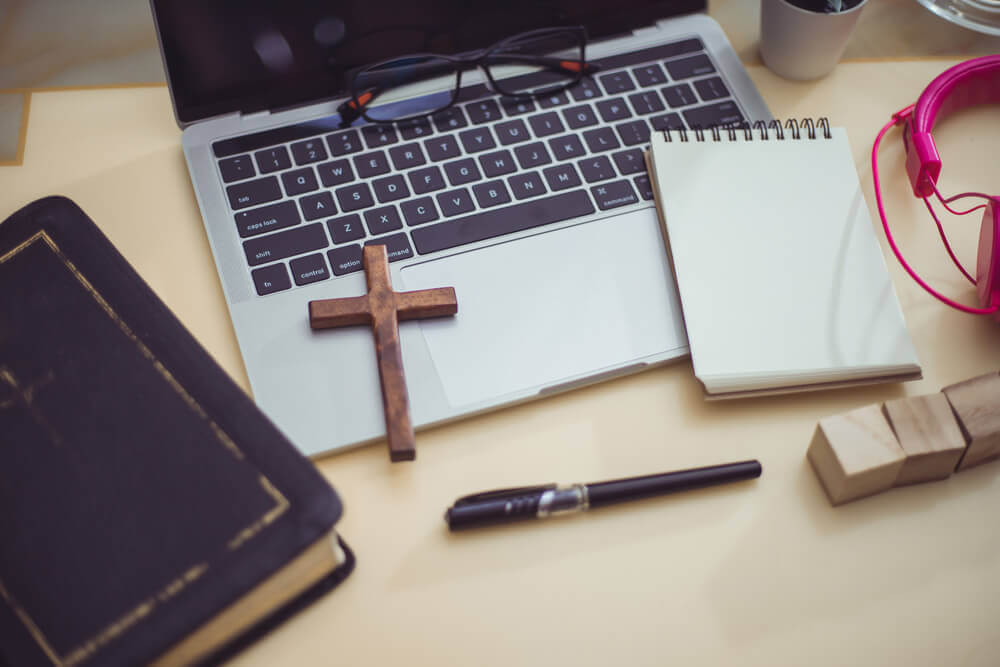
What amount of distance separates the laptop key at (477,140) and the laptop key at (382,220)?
3.8 inches

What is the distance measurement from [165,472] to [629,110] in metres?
0.51

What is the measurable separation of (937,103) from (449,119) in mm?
447

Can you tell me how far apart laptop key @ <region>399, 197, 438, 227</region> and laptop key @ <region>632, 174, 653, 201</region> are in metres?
0.18

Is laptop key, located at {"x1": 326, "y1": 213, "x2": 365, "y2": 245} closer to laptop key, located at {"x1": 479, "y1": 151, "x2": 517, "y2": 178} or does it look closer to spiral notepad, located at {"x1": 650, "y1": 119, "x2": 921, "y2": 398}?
laptop key, located at {"x1": 479, "y1": 151, "x2": 517, "y2": 178}

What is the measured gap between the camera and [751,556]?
22.2 inches

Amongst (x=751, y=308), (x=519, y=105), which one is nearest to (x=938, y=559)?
(x=751, y=308)

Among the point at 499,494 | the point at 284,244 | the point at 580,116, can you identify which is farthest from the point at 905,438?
the point at 284,244

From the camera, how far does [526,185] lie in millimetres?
699

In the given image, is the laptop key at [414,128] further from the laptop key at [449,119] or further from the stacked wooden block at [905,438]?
A: the stacked wooden block at [905,438]

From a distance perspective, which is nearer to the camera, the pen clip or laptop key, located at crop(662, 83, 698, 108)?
the pen clip

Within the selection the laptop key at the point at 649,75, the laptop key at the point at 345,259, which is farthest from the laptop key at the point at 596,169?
the laptop key at the point at 345,259

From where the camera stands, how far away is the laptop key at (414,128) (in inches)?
28.5

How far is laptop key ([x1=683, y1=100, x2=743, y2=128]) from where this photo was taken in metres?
0.75

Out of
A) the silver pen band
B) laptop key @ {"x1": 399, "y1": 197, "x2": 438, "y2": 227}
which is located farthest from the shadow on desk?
laptop key @ {"x1": 399, "y1": 197, "x2": 438, "y2": 227}
